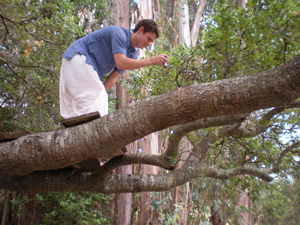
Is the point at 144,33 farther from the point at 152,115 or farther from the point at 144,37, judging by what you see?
the point at 152,115

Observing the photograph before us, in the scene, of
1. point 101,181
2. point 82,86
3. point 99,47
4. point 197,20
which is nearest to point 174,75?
point 99,47

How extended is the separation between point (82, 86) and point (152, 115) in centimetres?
81

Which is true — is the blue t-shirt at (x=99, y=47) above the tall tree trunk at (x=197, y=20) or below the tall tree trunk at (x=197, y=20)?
below

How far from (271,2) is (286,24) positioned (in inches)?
10.2

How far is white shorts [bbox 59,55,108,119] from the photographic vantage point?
207cm

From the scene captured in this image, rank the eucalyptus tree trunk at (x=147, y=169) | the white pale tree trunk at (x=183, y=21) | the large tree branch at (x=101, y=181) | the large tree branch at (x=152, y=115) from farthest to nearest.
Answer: the white pale tree trunk at (x=183, y=21) → the eucalyptus tree trunk at (x=147, y=169) → the large tree branch at (x=101, y=181) → the large tree branch at (x=152, y=115)

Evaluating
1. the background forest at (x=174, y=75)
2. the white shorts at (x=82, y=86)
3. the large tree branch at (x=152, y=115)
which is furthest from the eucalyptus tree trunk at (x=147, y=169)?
the large tree branch at (x=152, y=115)

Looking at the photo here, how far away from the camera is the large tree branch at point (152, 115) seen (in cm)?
131

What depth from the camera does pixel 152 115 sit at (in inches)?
60.1

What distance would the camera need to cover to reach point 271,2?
2.50 metres

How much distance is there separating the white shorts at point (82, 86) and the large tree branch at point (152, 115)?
1.11 feet

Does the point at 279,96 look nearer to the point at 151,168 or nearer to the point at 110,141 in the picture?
the point at 110,141

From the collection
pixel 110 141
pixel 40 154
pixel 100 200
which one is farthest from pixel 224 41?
pixel 100 200

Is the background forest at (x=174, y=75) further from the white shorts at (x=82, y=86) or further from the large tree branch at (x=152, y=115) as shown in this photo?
the large tree branch at (x=152, y=115)
